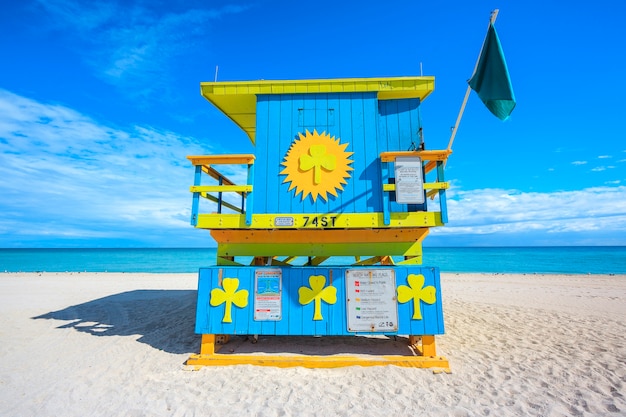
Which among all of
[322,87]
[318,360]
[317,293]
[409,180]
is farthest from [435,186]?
[318,360]

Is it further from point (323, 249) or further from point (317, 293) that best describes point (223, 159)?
point (317, 293)

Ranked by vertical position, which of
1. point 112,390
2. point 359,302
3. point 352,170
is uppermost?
point 352,170

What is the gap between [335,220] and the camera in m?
5.49

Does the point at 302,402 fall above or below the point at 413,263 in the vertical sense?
below

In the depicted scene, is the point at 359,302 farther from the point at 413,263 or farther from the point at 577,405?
the point at 577,405

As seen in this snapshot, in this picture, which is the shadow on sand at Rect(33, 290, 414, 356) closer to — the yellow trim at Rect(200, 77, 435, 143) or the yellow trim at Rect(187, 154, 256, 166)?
the yellow trim at Rect(187, 154, 256, 166)

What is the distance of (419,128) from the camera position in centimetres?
621

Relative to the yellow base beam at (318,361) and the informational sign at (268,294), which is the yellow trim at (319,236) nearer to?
the informational sign at (268,294)

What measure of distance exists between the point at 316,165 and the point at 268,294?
2.74 m

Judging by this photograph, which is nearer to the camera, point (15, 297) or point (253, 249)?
point (253, 249)

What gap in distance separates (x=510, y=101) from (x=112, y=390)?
8.32 meters

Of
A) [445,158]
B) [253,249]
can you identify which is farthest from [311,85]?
[253,249]

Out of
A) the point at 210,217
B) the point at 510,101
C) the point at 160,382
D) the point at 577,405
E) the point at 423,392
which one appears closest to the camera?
the point at 577,405

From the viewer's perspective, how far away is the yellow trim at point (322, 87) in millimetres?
6074
